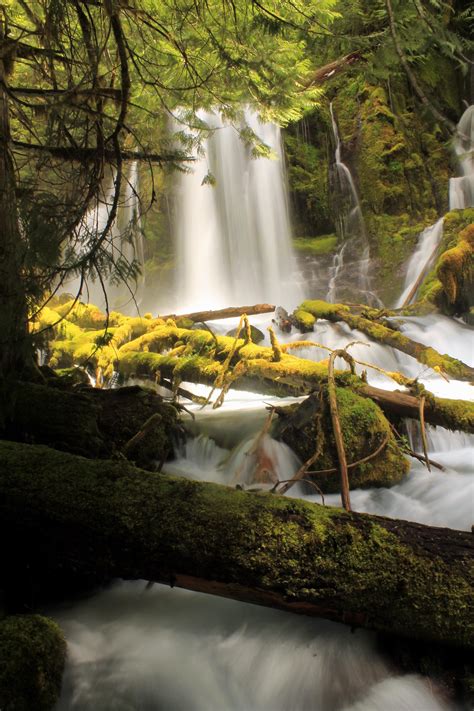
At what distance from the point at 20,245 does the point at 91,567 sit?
1974mm

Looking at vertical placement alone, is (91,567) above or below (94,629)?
above

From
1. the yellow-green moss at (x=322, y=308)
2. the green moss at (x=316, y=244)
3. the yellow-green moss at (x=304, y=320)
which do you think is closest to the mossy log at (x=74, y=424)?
the yellow-green moss at (x=304, y=320)

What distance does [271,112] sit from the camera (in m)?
5.16

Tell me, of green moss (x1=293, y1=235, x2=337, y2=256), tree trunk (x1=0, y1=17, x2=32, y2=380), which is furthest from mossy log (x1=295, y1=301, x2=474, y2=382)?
tree trunk (x1=0, y1=17, x2=32, y2=380)

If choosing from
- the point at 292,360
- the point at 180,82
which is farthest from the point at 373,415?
the point at 180,82

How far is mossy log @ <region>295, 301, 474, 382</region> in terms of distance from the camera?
7.43m

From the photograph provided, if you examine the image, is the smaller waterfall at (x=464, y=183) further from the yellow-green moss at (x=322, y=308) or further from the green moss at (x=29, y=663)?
the green moss at (x=29, y=663)

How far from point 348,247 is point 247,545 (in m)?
13.1

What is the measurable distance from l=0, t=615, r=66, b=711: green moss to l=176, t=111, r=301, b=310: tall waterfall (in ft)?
41.0

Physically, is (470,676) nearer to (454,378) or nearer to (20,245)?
(20,245)

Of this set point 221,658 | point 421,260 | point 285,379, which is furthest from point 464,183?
point 221,658

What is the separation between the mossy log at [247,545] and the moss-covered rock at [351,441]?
6.48ft

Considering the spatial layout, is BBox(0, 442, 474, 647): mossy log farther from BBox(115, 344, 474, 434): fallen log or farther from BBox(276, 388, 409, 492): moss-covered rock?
BBox(115, 344, 474, 434): fallen log

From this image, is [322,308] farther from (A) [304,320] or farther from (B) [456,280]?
(B) [456,280]
